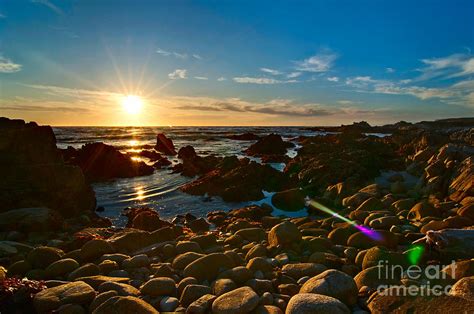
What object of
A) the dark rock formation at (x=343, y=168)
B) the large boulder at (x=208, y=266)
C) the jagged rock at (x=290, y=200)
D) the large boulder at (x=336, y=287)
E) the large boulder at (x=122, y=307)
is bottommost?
the jagged rock at (x=290, y=200)

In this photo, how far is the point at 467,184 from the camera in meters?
8.68

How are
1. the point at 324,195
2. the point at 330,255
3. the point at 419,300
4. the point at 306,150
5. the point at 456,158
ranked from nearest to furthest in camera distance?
the point at 419,300
the point at 330,255
the point at 456,158
the point at 324,195
the point at 306,150

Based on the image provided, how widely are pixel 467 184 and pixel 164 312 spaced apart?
9.12m

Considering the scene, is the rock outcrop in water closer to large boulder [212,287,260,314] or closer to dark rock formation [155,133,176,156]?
dark rock formation [155,133,176,156]

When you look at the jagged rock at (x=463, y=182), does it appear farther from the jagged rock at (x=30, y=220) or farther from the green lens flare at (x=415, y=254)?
the jagged rock at (x=30, y=220)

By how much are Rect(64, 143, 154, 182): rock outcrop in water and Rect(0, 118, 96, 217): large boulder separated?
727 cm

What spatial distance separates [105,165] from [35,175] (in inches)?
366

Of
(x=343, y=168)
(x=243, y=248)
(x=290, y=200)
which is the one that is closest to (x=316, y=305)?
(x=243, y=248)

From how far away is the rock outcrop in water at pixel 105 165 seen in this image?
797 inches

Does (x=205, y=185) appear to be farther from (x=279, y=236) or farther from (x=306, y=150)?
(x=306, y=150)

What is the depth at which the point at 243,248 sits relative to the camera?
6.91 m

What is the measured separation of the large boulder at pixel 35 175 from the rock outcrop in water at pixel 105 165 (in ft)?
23.9

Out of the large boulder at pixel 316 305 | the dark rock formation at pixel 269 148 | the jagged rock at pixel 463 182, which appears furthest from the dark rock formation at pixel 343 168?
the dark rock formation at pixel 269 148

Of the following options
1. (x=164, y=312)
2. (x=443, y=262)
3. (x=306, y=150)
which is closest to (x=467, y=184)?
(x=443, y=262)
